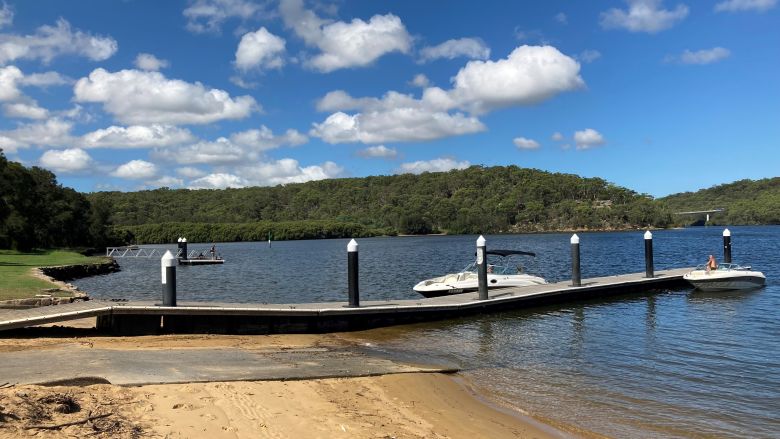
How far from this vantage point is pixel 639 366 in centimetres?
1162

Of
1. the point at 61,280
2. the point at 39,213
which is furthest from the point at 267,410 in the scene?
the point at 39,213

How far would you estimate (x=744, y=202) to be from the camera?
167000 millimetres

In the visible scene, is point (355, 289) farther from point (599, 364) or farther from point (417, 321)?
point (599, 364)

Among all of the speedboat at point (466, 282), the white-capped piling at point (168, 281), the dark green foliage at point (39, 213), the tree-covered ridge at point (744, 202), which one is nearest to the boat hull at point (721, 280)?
the speedboat at point (466, 282)

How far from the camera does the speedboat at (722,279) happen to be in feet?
77.8

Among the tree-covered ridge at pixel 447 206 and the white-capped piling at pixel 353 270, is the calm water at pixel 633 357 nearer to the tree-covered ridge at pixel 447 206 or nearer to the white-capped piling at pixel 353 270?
the white-capped piling at pixel 353 270

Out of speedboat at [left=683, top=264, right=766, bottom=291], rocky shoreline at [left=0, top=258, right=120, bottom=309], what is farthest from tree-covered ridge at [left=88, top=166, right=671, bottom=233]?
speedboat at [left=683, top=264, right=766, bottom=291]

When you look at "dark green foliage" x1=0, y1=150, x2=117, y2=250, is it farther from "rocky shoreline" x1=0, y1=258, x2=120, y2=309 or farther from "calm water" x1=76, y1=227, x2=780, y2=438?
"calm water" x1=76, y1=227, x2=780, y2=438

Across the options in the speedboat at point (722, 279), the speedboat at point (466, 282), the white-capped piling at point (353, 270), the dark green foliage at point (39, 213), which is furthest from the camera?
the dark green foliage at point (39, 213)

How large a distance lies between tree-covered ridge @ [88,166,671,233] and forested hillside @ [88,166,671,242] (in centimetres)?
25

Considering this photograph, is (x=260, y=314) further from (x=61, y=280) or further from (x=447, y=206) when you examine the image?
(x=447, y=206)

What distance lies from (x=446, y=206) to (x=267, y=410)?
6552 inches

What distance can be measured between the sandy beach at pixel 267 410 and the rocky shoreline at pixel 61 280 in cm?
551

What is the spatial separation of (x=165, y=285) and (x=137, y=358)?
478 cm
